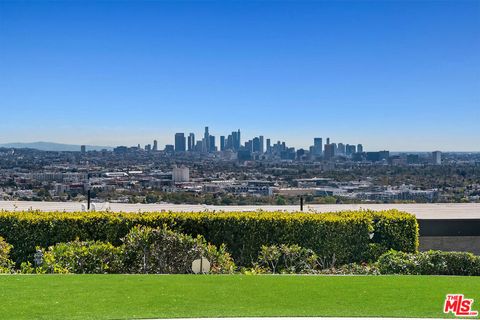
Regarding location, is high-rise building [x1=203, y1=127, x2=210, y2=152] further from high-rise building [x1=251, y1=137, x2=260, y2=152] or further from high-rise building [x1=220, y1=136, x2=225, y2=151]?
high-rise building [x1=251, y1=137, x2=260, y2=152]

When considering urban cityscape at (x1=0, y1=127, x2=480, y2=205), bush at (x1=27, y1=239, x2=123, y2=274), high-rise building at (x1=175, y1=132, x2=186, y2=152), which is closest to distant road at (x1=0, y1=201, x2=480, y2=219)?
urban cityscape at (x1=0, y1=127, x2=480, y2=205)

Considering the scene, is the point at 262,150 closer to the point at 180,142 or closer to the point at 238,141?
the point at 238,141

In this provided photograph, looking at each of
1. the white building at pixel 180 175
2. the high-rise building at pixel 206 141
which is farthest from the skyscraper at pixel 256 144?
the white building at pixel 180 175

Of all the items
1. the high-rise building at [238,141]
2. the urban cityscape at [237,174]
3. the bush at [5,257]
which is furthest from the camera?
the high-rise building at [238,141]

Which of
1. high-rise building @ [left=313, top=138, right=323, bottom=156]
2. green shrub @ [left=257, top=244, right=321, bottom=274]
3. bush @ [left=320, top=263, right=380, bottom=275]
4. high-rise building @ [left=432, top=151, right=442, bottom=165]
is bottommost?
bush @ [left=320, top=263, right=380, bottom=275]

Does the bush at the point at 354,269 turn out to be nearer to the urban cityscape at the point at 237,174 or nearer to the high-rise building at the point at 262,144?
the urban cityscape at the point at 237,174

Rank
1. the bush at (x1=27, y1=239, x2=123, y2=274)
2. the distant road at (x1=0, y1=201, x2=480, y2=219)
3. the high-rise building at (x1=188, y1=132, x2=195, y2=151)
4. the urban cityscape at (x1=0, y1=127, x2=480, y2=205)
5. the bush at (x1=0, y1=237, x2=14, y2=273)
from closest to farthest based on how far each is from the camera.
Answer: the bush at (x1=27, y1=239, x2=123, y2=274) < the bush at (x1=0, y1=237, x2=14, y2=273) < the distant road at (x1=0, y1=201, x2=480, y2=219) < the urban cityscape at (x1=0, y1=127, x2=480, y2=205) < the high-rise building at (x1=188, y1=132, x2=195, y2=151)

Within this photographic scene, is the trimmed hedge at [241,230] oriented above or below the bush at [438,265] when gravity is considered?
above
